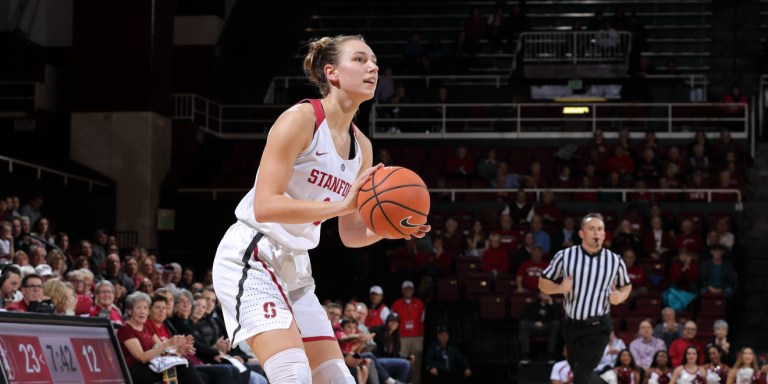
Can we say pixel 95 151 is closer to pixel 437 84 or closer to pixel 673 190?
pixel 437 84

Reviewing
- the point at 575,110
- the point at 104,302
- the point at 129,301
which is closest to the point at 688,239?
the point at 575,110

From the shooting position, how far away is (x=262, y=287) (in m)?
4.61

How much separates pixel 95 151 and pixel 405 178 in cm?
1611

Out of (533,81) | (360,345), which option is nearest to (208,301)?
(360,345)

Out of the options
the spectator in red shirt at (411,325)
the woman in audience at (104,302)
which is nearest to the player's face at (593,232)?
the woman in audience at (104,302)

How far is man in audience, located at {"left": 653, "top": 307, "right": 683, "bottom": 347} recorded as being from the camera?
15.2 meters

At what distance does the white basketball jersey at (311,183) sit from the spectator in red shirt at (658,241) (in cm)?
1351

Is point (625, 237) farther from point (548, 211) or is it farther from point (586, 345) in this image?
point (586, 345)

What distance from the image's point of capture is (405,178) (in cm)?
448

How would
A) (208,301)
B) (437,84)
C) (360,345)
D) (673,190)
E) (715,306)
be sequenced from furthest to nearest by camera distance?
(437,84)
(673,190)
(715,306)
(360,345)
(208,301)

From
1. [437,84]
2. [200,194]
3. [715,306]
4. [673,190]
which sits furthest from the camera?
[437,84]

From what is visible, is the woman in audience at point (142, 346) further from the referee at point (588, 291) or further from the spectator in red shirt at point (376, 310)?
the spectator in red shirt at point (376, 310)

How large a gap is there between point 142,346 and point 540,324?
7.20 metres

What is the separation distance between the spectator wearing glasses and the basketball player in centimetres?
530
